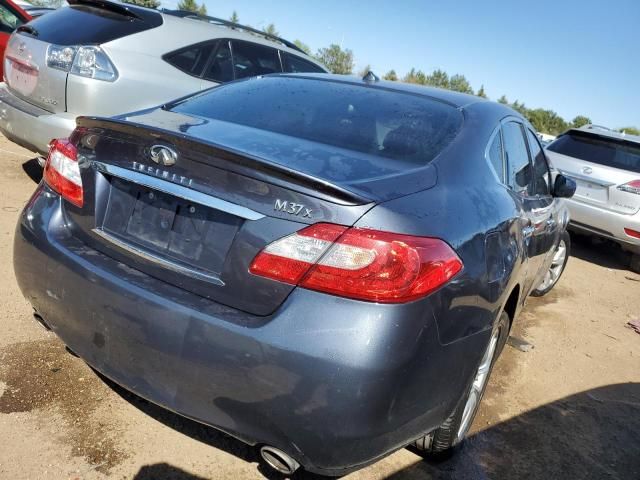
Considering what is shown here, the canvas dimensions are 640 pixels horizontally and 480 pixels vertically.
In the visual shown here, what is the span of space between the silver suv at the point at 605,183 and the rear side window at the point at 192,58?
4267mm

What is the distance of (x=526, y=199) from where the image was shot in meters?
3.09

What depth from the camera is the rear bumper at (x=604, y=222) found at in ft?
22.4

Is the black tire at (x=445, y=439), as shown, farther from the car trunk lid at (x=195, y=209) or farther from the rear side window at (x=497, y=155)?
the car trunk lid at (x=195, y=209)

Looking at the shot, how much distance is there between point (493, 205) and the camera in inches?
95.6

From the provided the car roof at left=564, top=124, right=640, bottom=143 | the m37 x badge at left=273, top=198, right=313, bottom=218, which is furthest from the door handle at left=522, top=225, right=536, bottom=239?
the car roof at left=564, top=124, right=640, bottom=143

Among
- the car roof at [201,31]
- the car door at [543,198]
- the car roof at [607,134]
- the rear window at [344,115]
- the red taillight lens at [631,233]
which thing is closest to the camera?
the rear window at [344,115]

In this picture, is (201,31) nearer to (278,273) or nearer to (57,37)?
(57,37)

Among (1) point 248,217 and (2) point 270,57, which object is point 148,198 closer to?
(1) point 248,217

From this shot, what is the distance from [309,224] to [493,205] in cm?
Result: 101

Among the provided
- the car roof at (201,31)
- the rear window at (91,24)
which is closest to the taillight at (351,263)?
the rear window at (91,24)

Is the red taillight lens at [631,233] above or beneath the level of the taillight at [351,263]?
beneath

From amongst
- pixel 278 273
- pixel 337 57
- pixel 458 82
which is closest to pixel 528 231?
pixel 278 273

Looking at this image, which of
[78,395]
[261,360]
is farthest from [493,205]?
[78,395]

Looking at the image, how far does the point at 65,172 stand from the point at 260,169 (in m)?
0.95
